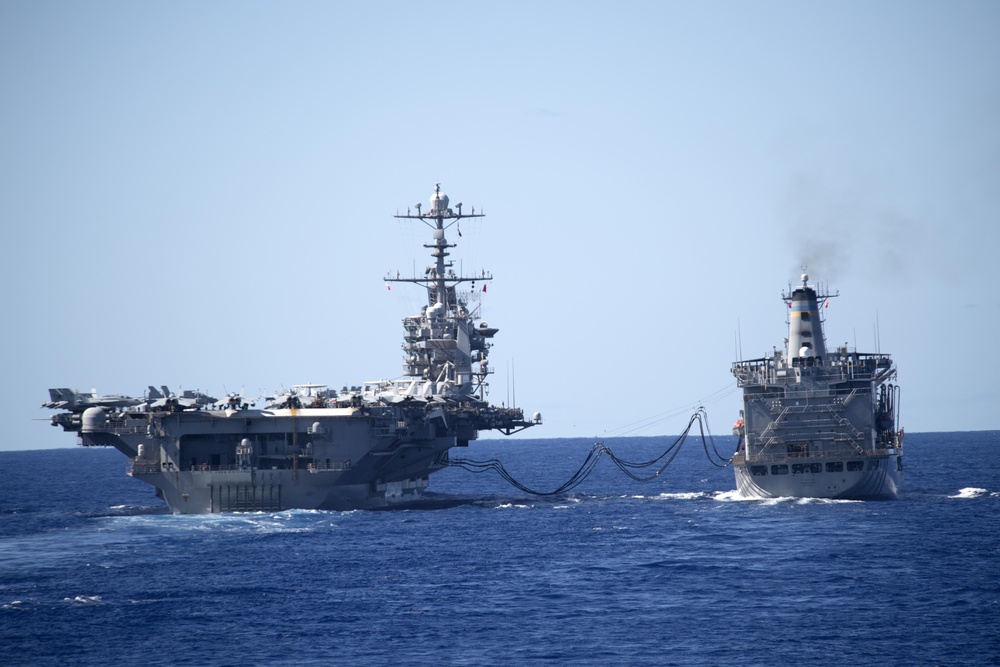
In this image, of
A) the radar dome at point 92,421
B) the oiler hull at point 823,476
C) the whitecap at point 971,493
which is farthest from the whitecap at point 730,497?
the radar dome at point 92,421

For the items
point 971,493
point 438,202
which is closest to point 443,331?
point 438,202

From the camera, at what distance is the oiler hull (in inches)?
2208

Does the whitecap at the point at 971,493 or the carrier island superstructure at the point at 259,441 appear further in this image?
the whitecap at the point at 971,493

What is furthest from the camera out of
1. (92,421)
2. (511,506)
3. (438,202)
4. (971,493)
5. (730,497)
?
(438,202)

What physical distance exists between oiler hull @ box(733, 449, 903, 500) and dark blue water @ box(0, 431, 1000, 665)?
0.95 m

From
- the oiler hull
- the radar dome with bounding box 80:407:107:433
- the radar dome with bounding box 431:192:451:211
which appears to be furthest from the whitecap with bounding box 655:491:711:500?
the radar dome with bounding box 80:407:107:433

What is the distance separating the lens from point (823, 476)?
5644 cm

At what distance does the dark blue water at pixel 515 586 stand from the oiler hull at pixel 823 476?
3.13 feet

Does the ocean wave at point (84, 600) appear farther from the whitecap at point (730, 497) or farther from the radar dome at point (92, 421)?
the whitecap at point (730, 497)

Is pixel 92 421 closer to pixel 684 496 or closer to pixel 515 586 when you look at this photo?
pixel 515 586

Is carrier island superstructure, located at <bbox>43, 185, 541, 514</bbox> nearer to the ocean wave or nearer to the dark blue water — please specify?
the dark blue water

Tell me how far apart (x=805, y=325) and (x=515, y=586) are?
25946 mm

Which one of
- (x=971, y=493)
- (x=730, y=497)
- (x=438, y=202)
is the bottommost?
(x=971, y=493)

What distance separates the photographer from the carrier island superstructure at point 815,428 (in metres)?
56.3
